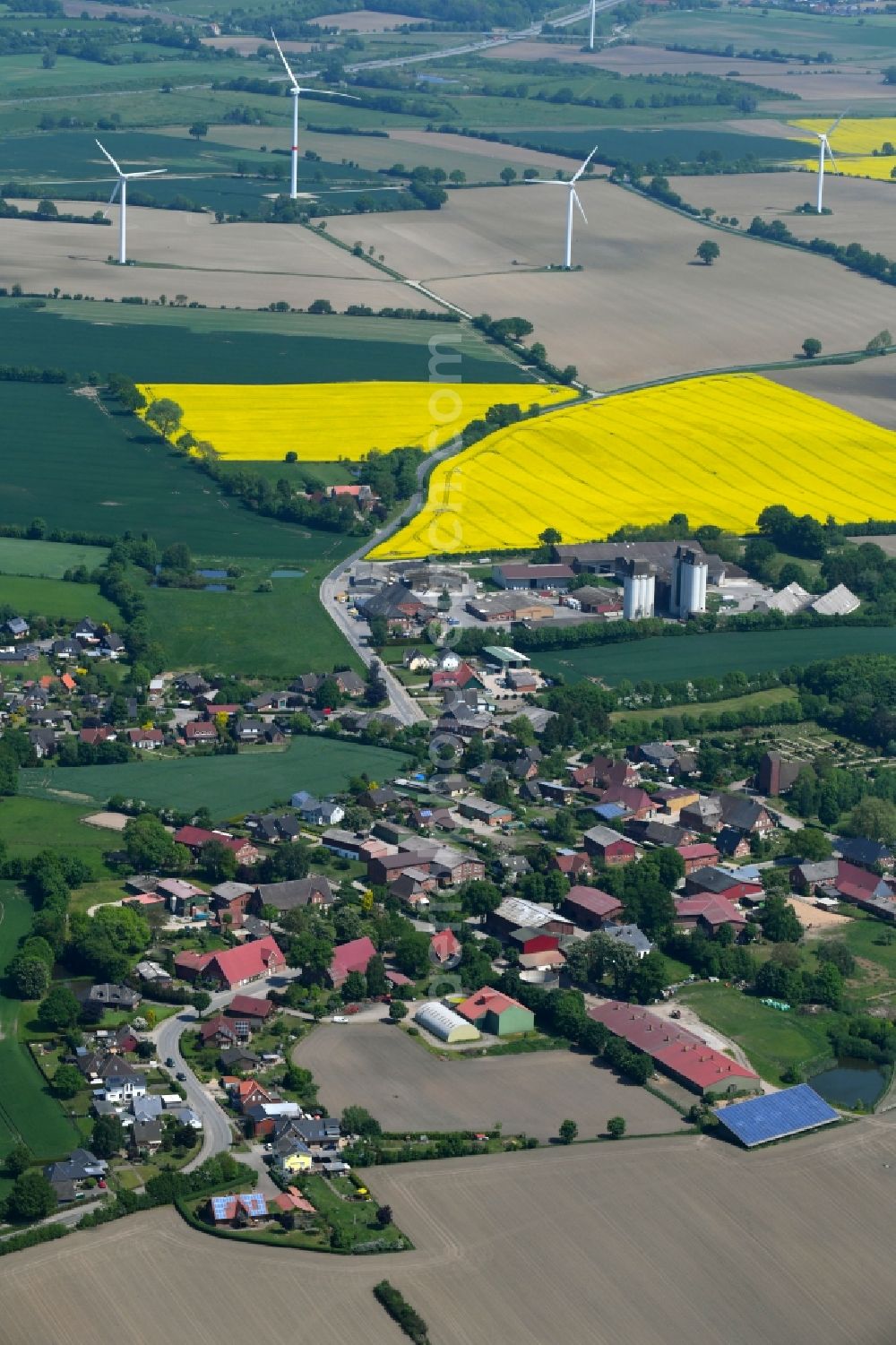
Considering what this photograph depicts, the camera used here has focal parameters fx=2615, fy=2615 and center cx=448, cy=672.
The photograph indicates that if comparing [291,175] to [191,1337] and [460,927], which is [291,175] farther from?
[191,1337]

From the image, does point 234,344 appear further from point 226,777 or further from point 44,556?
point 226,777

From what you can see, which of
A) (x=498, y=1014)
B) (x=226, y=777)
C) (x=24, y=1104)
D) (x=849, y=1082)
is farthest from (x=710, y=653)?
(x=24, y=1104)

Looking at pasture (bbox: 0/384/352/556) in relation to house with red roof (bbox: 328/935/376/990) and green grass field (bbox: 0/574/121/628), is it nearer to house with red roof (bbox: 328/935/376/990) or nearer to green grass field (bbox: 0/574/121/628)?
green grass field (bbox: 0/574/121/628)

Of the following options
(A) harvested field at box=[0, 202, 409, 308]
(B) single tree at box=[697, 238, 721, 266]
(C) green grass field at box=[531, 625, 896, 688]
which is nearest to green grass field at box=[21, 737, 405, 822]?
(C) green grass field at box=[531, 625, 896, 688]

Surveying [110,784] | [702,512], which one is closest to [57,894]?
[110,784]

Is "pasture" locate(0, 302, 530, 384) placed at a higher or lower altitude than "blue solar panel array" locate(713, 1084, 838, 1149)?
higher
